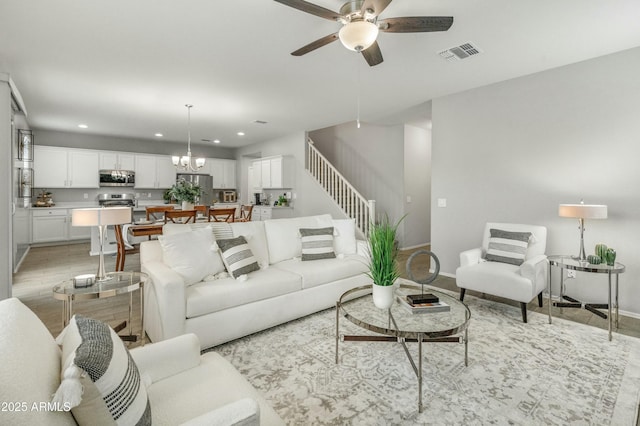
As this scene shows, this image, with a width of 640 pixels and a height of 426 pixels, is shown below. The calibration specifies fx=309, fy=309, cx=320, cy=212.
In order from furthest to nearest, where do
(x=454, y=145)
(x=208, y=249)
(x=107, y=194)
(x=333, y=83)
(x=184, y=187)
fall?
(x=107, y=194)
(x=184, y=187)
(x=454, y=145)
(x=333, y=83)
(x=208, y=249)

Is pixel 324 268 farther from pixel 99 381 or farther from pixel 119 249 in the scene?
pixel 119 249

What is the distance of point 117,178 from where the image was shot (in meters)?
7.71

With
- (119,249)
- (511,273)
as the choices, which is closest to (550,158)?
(511,273)

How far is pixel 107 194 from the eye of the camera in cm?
762

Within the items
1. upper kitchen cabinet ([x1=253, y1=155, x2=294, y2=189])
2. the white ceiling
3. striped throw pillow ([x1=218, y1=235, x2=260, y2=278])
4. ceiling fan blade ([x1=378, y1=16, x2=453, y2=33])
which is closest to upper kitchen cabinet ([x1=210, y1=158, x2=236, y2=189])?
upper kitchen cabinet ([x1=253, y1=155, x2=294, y2=189])

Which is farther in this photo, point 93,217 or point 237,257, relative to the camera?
point 237,257

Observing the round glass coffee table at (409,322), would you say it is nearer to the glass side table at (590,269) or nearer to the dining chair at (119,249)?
the glass side table at (590,269)

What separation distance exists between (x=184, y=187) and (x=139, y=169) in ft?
12.6

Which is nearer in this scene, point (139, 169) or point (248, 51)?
point (248, 51)

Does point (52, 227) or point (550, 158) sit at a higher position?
point (550, 158)

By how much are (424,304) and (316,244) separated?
1.59m

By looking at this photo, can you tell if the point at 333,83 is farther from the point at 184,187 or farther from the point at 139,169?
the point at 139,169

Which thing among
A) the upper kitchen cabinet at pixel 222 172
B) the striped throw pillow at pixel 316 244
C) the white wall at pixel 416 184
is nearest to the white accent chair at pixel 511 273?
the striped throw pillow at pixel 316 244

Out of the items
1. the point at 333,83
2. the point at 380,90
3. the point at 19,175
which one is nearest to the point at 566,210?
the point at 380,90
